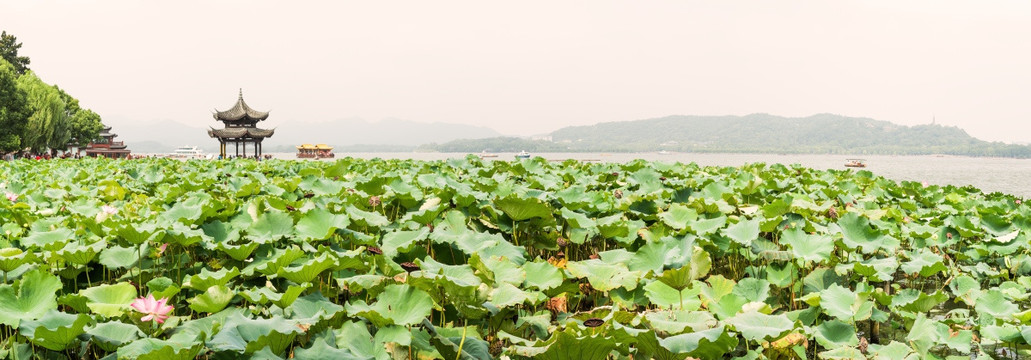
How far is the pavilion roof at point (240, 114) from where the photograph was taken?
3734cm

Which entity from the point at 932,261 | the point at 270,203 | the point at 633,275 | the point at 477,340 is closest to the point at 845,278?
the point at 932,261

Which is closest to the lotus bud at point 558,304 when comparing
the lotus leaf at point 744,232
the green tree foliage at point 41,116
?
the lotus leaf at point 744,232

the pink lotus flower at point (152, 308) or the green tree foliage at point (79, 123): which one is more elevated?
the green tree foliage at point (79, 123)

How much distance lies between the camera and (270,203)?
3512mm

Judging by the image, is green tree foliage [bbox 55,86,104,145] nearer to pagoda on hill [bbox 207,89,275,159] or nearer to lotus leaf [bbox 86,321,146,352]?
pagoda on hill [bbox 207,89,275,159]

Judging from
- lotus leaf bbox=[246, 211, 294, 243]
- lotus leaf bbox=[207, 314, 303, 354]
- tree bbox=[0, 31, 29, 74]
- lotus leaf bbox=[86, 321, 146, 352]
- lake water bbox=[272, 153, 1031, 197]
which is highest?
tree bbox=[0, 31, 29, 74]

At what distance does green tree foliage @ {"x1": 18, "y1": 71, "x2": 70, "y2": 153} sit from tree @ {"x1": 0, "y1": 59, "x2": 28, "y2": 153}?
0.86 meters

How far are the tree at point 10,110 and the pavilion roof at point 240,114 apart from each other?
34.2ft

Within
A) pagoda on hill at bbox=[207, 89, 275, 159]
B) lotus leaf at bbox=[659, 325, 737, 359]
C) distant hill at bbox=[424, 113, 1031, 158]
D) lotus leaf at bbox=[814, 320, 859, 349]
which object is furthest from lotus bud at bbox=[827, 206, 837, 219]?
distant hill at bbox=[424, 113, 1031, 158]

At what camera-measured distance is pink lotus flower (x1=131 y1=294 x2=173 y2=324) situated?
188 cm

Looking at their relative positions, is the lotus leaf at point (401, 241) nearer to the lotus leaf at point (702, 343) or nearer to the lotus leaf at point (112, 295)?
the lotus leaf at point (112, 295)

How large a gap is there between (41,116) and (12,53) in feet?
42.2

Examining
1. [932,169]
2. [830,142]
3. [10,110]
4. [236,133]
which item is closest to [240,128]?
[236,133]

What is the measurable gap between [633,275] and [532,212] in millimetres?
908
